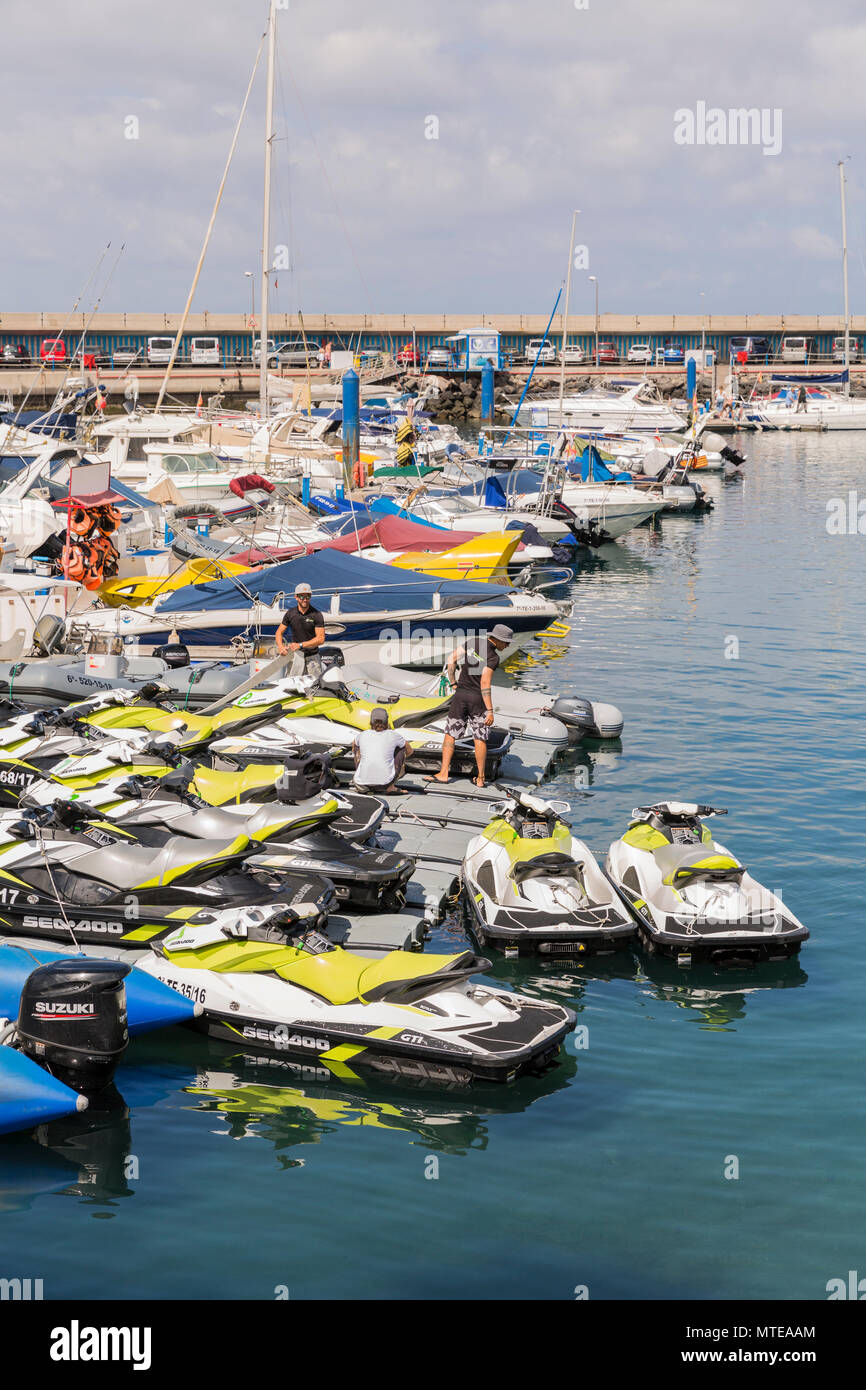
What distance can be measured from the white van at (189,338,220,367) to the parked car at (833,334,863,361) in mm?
40801

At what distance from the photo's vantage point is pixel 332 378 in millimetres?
68312

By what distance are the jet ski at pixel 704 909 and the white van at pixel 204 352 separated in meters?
65.8

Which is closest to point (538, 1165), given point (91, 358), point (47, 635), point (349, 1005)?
point (349, 1005)

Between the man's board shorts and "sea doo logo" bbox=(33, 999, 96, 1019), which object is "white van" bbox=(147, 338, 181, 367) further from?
"sea doo logo" bbox=(33, 999, 96, 1019)

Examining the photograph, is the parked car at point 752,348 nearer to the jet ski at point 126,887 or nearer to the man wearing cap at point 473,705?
the man wearing cap at point 473,705

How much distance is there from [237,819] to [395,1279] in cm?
544

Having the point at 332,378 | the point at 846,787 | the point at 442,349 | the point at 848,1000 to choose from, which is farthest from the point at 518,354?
the point at 848,1000

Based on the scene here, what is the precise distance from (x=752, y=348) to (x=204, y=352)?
121 feet

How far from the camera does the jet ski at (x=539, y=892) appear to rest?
11.2 metres

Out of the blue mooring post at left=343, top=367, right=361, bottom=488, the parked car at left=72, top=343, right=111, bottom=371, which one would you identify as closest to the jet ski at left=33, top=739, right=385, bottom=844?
the blue mooring post at left=343, top=367, right=361, bottom=488

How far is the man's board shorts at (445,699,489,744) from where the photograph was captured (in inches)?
602

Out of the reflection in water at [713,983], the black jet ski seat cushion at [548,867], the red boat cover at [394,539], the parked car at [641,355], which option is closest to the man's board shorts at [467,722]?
the black jet ski seat cushion at [548,867]
